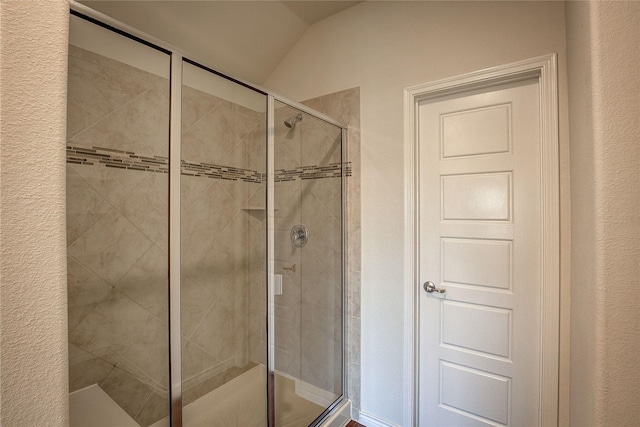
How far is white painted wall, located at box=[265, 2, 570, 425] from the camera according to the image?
1.56 meters

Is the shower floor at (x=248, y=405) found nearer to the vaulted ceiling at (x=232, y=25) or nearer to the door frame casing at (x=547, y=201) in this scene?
the door frame casing at (x=547, y=201)

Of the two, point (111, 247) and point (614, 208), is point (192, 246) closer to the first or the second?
point (111, 247)

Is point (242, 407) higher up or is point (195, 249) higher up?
point (195, 249)

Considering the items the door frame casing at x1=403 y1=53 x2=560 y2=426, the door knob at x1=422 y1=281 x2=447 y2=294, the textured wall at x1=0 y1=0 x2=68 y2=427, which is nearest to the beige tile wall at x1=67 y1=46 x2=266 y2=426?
the textured wall at x1=0 y1=0 x2=68 y2=427

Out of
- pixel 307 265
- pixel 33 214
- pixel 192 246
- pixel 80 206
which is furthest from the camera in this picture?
pixel 307 265

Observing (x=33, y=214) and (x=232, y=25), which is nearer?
(x=33, y=214)

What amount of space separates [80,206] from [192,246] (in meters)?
0.55

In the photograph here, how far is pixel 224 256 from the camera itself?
1805 mm

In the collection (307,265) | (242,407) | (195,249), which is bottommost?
(242,407)

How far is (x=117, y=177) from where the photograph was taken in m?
1.46

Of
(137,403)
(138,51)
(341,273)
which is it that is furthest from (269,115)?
(137,403)

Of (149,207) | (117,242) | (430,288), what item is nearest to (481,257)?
(430,288)

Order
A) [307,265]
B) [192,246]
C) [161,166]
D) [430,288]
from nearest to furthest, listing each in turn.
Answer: [161,166] < [192,246] < [430,288] < [307,265]

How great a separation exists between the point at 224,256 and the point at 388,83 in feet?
5.07
